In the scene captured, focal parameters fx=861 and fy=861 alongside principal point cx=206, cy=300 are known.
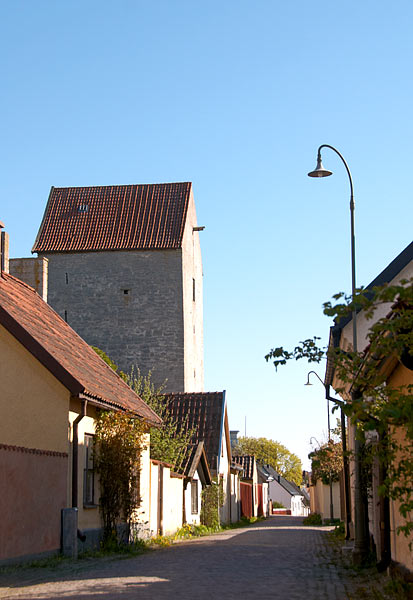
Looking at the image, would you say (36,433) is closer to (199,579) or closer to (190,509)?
(199,579)

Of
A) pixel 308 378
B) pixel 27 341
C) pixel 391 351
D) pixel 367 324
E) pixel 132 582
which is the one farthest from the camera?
pixel 308 378

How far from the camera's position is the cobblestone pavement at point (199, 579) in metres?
10.8

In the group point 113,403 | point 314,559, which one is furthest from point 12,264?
point 314,559

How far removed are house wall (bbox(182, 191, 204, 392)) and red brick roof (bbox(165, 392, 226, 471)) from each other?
33.9 feet

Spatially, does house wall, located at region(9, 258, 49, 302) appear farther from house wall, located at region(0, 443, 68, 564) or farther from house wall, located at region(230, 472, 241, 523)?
house wall, located at region(230, 472, 241, 523)

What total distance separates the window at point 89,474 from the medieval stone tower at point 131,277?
2812cm

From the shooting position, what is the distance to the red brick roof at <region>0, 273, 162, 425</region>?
53.0 ft

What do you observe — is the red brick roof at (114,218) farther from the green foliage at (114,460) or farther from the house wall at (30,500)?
the house wall at (30,500)

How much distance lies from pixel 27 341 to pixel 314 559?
7.01m

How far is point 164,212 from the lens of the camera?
49.5 metres

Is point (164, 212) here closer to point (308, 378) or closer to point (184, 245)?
point (184, 245)

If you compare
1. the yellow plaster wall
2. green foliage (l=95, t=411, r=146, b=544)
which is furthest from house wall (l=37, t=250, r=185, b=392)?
the yellow plaster wall

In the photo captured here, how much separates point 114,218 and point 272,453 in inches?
2937

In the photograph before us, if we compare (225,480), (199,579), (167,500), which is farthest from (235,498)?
(199,579)
